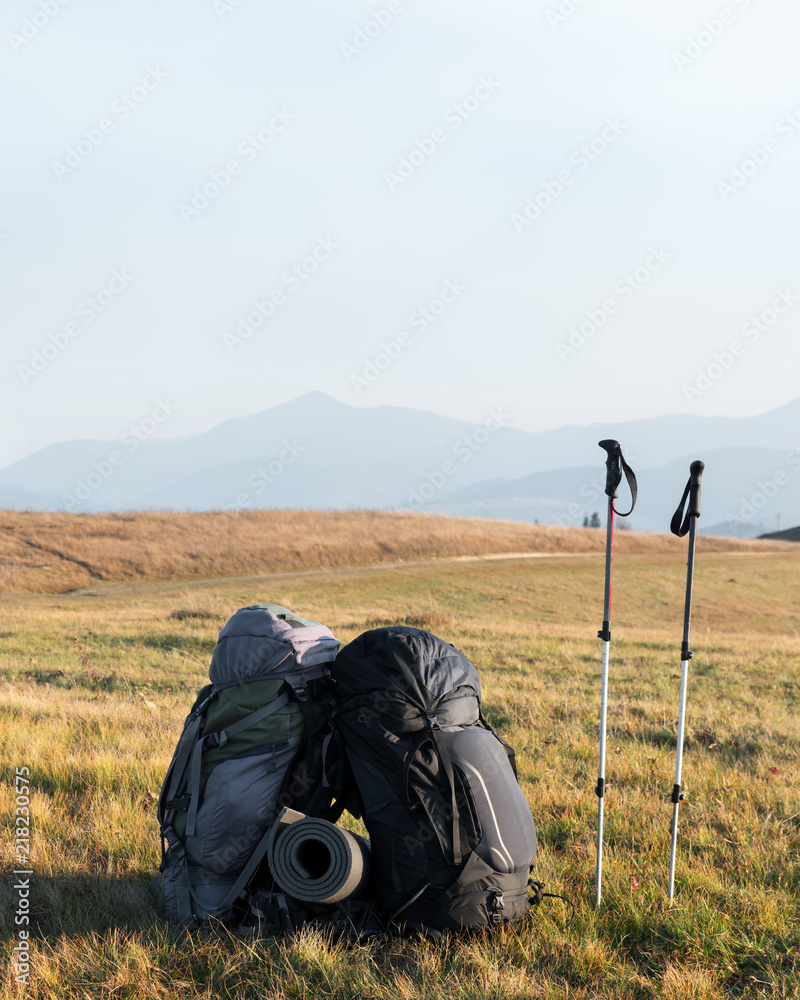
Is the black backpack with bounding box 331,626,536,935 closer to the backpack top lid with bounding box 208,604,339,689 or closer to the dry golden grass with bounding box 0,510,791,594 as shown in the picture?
the backpack top lid with bounding box 208,604,339,689

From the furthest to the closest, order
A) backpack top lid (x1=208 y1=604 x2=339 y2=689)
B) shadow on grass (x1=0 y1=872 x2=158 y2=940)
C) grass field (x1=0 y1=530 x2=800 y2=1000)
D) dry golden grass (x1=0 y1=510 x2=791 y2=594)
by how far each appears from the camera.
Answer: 1. dry golden grass (x1=0 y1=510 x2=791 y2=594)
2. backpack top lid (x1=208 y1=604 x2=339 y2=689)
3. shadow on grass (x1=0 y1=872 x2=158 y2=940)
4. grass field (x1=0 y1=530 x2=800 y2=1000)

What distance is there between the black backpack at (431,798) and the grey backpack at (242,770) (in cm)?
23

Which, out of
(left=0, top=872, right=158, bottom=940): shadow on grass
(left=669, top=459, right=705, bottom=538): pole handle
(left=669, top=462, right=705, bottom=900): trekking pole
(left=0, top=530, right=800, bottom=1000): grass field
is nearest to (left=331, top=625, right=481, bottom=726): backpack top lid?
(left=0, top=530, right=800, bottom=1000): grass field

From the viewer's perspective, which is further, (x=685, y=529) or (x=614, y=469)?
(x=685, y=529)

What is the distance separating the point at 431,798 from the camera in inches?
131

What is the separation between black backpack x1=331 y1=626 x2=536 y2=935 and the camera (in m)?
3.31

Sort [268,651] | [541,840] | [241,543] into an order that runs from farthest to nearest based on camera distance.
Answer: [241,543] < [541,840] < [268,651]

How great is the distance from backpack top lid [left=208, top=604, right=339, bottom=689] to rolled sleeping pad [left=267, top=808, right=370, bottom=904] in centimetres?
71

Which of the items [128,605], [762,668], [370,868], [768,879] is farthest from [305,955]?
[128,605]

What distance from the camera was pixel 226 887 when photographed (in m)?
3.61

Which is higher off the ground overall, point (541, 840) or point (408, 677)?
point (408, 677)

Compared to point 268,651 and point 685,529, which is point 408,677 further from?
point 685,529
